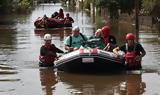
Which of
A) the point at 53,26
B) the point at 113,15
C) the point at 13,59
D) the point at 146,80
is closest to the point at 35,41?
the point at 13,59

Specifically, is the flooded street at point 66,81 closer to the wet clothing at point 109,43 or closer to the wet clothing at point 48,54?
the wet clothing at point 48,54

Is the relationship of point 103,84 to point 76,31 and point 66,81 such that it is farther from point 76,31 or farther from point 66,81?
point 76,31

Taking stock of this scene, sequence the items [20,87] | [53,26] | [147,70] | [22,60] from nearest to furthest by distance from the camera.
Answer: [20,87] → [147,70] → [22,60] → [53,26]

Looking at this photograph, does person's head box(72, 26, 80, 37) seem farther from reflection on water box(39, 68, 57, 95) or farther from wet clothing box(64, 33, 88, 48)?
reflection on water box(39, 68, 57, 95)

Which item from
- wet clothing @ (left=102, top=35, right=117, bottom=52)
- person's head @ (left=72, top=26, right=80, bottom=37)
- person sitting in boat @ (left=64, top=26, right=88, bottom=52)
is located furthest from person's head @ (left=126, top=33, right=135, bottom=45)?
person's head @ (left=72, top=26, right=80, bottom=37)

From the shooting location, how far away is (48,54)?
15750mm

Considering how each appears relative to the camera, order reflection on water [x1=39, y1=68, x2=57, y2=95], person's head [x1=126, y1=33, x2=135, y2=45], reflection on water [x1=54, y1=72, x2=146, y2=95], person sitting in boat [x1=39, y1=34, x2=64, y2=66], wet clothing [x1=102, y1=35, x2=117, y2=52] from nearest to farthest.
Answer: reflection on water [x1=54, y1=72, x2=146, y2=95] → reflection on water [x1=39, y1=68, x2=57, y2=95] → person's head [x1=126, y1=33, x2=135, y2=45] → wet clothing [x1=102, y1=35, x2=117, y2=52] → person sitting in boat [x1=39, y1=34, x2=64, y2=66]

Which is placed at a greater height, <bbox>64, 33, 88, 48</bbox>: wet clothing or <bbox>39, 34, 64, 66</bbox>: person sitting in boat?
<bbox>64, 33, 88, 48</bbox>: wet clothing

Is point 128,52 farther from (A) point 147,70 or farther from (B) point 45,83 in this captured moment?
(B) point 45,83

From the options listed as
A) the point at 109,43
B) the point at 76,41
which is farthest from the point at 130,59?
the point at 76,41

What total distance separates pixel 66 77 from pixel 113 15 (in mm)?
32830

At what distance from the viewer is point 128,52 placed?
14.7 meters

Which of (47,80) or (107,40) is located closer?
(47,80)

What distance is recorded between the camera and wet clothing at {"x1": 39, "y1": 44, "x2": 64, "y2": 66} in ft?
51.6
